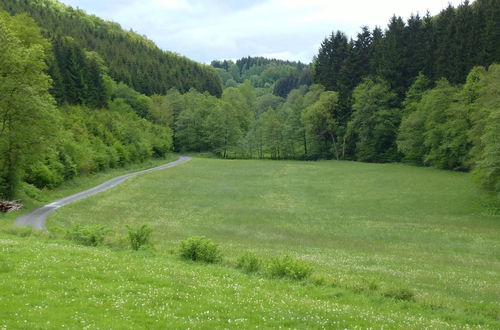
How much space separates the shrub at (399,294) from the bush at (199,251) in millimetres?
7873

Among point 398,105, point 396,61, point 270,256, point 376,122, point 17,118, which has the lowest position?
point 270,256

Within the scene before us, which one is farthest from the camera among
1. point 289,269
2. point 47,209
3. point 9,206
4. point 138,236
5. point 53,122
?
point 53,122

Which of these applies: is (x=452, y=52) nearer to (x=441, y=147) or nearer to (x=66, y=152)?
(x=441, y=147)

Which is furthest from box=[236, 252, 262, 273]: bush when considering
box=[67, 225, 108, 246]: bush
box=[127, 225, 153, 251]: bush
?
box=[67, 225, 108, 246]: bush

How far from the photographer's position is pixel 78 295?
39.7ft

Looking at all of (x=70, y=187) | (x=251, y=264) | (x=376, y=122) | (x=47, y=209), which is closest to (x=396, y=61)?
(x=376, y=122)

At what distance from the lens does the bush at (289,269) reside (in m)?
16.9

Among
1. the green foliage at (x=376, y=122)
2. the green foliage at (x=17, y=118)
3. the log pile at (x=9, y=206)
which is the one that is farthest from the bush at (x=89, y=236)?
the green foliage at (x=376, y=122)

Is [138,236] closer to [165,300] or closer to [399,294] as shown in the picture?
[165,300]

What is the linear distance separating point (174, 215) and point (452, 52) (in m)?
74.8

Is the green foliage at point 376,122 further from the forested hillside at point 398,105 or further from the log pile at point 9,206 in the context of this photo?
the log pile at point 9,206

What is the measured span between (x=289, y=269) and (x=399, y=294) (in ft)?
14.2

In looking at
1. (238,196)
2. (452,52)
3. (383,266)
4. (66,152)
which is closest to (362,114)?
(452,52)

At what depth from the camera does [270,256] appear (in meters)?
24.3
